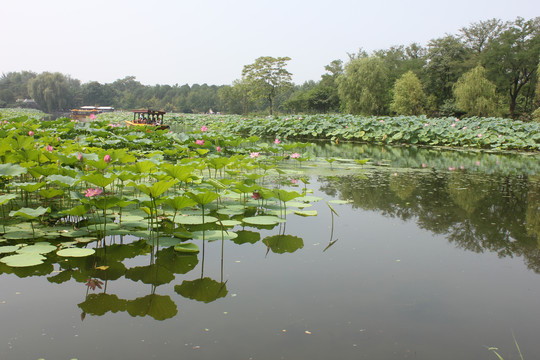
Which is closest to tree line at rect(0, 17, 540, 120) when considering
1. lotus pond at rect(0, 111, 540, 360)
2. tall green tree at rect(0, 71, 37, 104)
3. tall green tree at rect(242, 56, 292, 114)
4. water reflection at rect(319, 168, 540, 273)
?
tall green tree at rect(242, 56, 292, 114)

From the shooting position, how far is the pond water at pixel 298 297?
1.41 m

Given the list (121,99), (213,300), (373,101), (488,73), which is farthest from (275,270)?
(121,99)

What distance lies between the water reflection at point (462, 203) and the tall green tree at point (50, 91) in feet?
200

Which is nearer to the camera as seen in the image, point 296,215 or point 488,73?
point 296,215

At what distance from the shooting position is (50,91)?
55938mm

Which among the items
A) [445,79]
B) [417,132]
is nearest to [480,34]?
[445,79]

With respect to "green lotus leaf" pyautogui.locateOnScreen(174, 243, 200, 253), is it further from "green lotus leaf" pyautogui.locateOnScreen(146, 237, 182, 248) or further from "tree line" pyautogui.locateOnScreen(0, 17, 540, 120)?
"tree line" pyautogui.locateOnScreen(0, 17, 540, 120)

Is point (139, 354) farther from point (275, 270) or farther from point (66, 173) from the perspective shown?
point (66, 173)

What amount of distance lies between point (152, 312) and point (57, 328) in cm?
34

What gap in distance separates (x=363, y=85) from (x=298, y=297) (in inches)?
1051

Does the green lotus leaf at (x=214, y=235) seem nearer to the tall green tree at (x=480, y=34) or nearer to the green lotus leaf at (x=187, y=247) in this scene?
the green lotus leaf at (x=187, y=247)

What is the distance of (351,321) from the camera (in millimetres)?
1582

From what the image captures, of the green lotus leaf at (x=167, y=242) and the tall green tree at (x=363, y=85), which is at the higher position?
the tall green tree at (x=363, y=85)

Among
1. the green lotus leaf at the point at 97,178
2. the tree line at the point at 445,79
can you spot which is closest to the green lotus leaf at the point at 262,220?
the green lotus leaf at the point at 97,178
